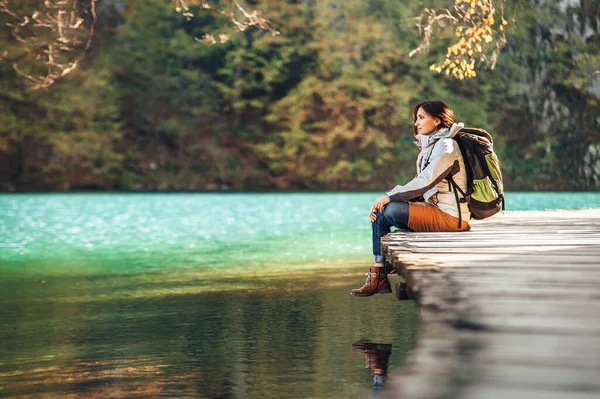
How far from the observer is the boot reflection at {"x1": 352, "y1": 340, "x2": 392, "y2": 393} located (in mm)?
5387

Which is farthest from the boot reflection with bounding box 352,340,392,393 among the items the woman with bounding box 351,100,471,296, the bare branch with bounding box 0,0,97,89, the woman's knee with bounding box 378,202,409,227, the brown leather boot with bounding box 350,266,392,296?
the bare branch with bounding box 0,0,97,89

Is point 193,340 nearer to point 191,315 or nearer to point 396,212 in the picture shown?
point 191,315

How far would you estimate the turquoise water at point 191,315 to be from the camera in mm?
5480

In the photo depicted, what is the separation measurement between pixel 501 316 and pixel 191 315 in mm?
4638

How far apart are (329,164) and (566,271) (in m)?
39.8

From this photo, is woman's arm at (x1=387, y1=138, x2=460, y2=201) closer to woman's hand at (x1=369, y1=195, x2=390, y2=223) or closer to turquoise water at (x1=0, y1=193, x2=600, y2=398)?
woman's hand at (x1=369, y1=195, x2=390, y2=223)

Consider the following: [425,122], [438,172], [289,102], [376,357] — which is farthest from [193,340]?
[289,102]

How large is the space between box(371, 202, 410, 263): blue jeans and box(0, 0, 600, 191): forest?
117 ft

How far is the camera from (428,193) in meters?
6.91

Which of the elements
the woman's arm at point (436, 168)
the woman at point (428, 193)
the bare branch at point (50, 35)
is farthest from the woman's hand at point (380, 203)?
the bare branch at point (50, 35)

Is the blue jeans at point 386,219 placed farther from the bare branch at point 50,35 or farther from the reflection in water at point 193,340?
the bare branch at point 50,35

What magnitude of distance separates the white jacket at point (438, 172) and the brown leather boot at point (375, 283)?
0.59 m

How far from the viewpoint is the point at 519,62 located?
4347 cm

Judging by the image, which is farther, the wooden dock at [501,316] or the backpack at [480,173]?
the backpack at [480,173]
